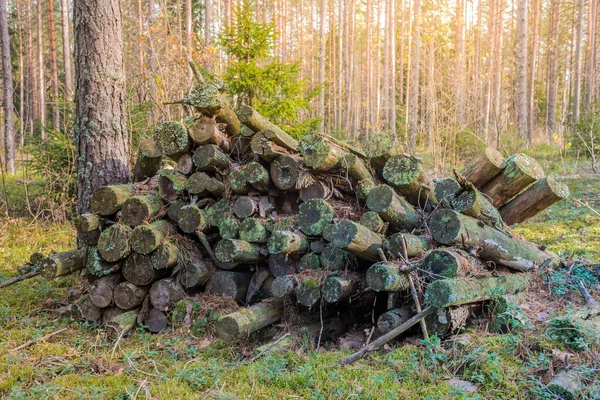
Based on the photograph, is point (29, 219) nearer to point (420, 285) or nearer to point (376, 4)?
point (420, 285)

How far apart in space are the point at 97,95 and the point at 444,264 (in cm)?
460

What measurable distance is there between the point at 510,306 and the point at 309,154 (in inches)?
94.4

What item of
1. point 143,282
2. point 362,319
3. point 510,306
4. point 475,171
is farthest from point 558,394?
point 143,282

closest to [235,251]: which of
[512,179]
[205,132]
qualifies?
[205,132]

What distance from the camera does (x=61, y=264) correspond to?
491 centimetres

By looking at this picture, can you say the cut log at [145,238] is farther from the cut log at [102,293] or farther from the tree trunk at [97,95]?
the tree trunk at [97,95]

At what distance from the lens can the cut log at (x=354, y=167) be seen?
4.82 meters

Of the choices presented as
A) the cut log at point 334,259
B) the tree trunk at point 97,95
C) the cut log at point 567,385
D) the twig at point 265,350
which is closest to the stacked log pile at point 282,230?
the cut log at point 334,259

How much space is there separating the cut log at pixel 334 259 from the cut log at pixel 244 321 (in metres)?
0.71

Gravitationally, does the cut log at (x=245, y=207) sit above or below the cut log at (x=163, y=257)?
above

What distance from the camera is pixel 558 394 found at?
2.95m

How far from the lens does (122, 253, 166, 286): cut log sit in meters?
4.77

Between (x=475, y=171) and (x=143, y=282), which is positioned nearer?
(x=143, y=282)

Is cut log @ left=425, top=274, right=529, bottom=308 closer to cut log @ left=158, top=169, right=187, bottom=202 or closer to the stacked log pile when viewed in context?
the stacked log pile
